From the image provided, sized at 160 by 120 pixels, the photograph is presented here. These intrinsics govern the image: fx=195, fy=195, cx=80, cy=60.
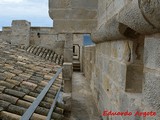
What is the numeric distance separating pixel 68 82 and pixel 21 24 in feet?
20.9

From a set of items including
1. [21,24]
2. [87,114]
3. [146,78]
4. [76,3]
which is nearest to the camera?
[146,78]

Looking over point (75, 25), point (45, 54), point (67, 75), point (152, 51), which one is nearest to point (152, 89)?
point (152, 51)

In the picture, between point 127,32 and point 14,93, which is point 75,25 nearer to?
point 14,93

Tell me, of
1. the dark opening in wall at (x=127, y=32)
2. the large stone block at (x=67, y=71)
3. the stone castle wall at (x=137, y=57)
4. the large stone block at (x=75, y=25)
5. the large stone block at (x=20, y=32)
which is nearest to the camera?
the stone castle wall at (x=137, y=57)

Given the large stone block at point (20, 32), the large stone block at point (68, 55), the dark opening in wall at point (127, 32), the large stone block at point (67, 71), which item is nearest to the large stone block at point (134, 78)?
the dark opening in wall at point (127, 32)

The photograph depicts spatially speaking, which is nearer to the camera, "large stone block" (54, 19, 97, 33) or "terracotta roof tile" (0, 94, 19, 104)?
"terracotta roof tile" (0, 94, 19, 104)

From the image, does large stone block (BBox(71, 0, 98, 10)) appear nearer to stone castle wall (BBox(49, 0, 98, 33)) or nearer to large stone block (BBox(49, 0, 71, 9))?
stone castle wall (BBox(49, 0, 98, 33))

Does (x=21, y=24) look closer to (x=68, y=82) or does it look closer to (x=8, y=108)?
(x=68, y=82)

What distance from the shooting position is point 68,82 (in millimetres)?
4250

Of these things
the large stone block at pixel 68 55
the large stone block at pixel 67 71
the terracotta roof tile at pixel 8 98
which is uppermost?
the large stone block at pixel 68 55

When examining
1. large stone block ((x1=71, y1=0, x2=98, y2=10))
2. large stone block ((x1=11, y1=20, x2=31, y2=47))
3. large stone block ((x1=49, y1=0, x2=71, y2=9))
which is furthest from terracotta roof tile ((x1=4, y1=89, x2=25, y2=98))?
large stone block ((x1=11, y1=20, x2=31, y2=47))

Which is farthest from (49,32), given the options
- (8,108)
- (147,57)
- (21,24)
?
(147,57)

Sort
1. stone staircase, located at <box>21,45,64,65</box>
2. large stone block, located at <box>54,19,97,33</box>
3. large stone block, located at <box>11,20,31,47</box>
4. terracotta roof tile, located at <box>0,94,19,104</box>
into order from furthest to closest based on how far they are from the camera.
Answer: large stone block, located at <box>11,20,31,47</box> < stone staircase, located at <box>21,45,64,65</box> < large stone block, located at <box>54,19,97,33</box> < terracotta roof tile, located at <box>0,94,19,104</box>

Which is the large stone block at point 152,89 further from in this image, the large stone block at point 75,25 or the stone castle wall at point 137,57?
the large stone block at point 75,25
